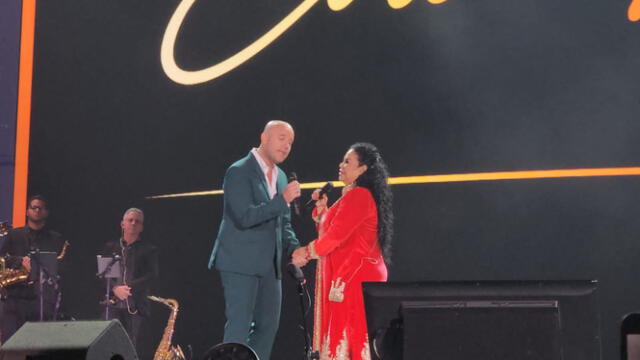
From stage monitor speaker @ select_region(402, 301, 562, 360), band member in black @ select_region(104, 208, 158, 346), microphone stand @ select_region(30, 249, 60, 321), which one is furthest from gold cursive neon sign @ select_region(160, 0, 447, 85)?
stage monitor speaker @ select_region(402, 301, 562, 360)

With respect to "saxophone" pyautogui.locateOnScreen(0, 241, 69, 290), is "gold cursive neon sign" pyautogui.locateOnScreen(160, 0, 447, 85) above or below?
above

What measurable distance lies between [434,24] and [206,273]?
2.81 meters

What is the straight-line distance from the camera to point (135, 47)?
7004 millimetres

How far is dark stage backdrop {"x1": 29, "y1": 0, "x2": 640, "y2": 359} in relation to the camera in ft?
17.9

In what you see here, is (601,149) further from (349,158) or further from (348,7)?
(348,7)

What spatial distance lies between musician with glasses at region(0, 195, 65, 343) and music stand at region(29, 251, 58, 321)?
0.03m

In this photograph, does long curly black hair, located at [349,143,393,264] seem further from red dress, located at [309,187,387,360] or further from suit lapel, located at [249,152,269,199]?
suit lapel, located at [249,152,269,199]

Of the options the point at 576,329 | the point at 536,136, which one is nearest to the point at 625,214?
the point at 536,136

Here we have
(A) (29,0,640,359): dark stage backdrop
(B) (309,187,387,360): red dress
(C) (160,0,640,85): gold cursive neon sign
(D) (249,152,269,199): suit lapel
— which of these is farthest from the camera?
(C) (160,0,640,85): gold cursive neon sign

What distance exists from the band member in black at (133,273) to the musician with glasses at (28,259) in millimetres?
607

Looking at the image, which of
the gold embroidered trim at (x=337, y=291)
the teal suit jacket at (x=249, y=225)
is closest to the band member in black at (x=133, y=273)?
the teal suit jacket at (x=249, y=225)

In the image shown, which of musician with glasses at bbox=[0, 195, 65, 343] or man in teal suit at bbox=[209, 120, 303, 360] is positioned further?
musician with glasses at bbox=[0, 195, 65, 343]

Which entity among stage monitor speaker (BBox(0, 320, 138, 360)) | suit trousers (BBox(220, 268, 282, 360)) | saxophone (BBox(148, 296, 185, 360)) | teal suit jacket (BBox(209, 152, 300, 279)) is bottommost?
saxophone (BBox(148, 296, 185, 360))

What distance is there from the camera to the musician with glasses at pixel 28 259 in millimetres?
6895
